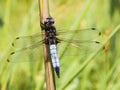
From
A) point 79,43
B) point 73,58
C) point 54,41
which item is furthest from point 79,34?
point 73,58

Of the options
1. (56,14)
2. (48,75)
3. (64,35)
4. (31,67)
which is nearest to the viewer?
(48,75)

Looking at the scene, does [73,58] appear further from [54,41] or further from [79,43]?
[54,41]

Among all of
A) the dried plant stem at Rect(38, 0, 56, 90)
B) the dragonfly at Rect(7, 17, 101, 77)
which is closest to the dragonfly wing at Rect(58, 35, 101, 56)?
the dragonfly at Rect(7, 17, 101, 77)

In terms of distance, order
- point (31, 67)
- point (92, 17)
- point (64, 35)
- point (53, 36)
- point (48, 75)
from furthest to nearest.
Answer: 1. point (92, 17)
2. point (31, 67)
3. point (64, 35)
4. point (53, 36)
5. point (48, 75)

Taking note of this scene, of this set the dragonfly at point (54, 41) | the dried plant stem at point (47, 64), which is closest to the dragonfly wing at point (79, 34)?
the dragonfly at point (54, 41)

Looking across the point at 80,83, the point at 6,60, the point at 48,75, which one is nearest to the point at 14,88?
the point at 80,83

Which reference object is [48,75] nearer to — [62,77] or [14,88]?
[62,77]

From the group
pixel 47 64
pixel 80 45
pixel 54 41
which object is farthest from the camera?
Answer: pixel 80 45

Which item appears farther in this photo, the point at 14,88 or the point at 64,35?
the point at 14,88
